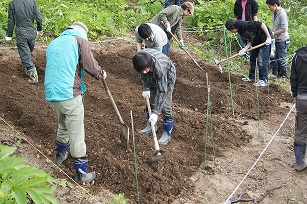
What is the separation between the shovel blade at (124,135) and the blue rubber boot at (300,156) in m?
2.09

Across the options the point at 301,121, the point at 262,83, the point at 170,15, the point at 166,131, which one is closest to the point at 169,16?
the point at 170,15

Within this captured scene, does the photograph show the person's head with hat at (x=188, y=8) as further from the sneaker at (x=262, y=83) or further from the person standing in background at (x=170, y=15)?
the sneaker at (x=262, y=83)

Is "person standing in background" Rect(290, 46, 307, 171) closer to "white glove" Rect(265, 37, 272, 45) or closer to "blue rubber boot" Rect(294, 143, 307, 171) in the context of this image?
"blue rubber boot" Rect(294, 143, 307, 171)

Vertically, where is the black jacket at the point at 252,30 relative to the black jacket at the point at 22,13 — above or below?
below

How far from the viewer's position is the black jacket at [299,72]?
14.8ft

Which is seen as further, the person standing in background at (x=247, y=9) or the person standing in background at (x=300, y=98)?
the person standing in background at (x=247, y=9)

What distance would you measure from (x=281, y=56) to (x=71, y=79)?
5440 millimetres

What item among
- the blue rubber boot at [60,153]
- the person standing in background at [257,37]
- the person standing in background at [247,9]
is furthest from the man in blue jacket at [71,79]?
the person standing in background at [247,9]

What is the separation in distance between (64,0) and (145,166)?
791 cm

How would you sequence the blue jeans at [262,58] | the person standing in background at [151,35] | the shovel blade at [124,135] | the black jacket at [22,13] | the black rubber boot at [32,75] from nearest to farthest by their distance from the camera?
the shovel blade at [124,135], the person standing in background at [151,35], the black jacket at [22,13], the black rubber boot at [32,75], the blue jeans at [262,58]

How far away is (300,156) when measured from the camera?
4910mm

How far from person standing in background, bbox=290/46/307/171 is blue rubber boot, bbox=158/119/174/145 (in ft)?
5.38

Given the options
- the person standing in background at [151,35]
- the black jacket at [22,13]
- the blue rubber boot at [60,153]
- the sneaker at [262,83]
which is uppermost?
the black jacket at [22,13]

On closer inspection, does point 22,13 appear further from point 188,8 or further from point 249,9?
point 249,9
